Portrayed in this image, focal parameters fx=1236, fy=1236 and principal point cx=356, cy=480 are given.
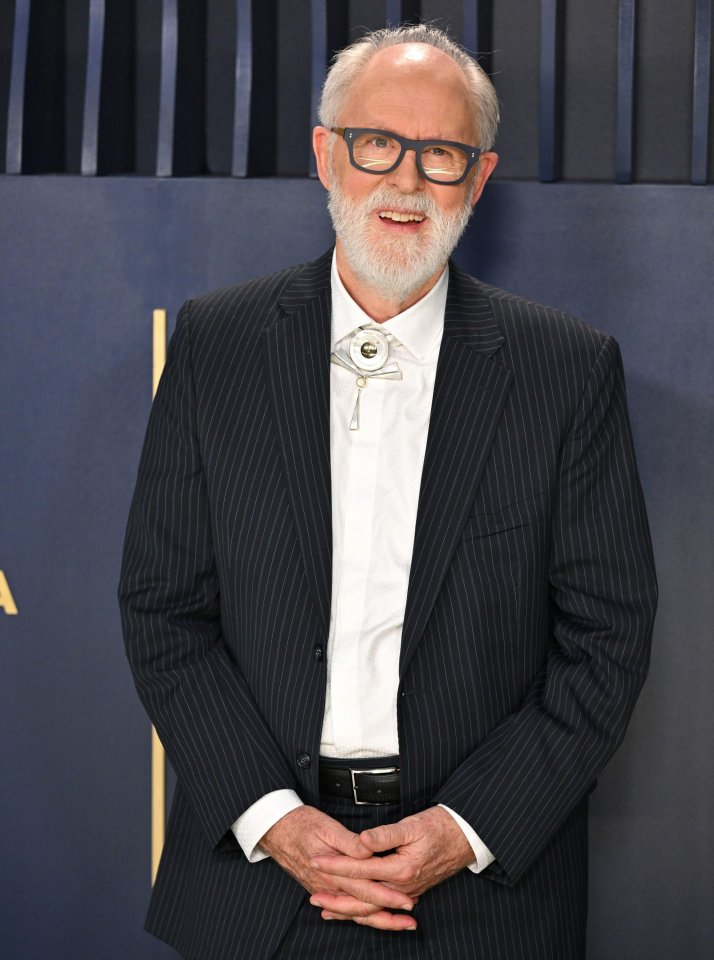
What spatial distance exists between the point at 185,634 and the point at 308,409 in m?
0.43

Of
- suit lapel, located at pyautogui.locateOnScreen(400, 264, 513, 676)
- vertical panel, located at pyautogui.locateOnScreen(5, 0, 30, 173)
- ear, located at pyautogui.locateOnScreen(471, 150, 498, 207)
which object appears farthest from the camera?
vertical panel, located at pyautogui.locateOnScreen(5, 0, 30, 173)

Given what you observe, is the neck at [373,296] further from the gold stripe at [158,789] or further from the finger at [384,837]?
the gold stripe at [158,789]

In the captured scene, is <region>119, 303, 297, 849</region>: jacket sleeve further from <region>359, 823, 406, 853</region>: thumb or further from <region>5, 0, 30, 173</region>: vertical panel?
<region>5, 0, 30, 173</region>: vertical panel

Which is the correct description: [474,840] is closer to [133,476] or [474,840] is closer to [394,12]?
[133,476]

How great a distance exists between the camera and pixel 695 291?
2.60 m

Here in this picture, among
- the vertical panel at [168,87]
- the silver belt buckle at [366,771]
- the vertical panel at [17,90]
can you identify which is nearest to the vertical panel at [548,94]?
the vertical panel at [168,87]

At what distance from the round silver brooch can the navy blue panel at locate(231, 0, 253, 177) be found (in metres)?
0.77

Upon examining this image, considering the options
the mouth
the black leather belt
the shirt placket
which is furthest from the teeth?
the black leather belt

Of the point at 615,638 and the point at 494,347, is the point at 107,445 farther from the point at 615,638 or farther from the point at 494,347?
the point at 615,638

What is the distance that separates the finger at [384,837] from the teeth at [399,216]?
38.9 inches

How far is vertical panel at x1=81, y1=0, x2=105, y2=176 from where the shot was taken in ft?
8.87

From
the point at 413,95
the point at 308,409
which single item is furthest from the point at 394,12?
the point at 308,409

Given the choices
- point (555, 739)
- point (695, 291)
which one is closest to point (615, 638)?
point (555, 739)

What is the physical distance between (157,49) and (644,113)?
1.13 meters
